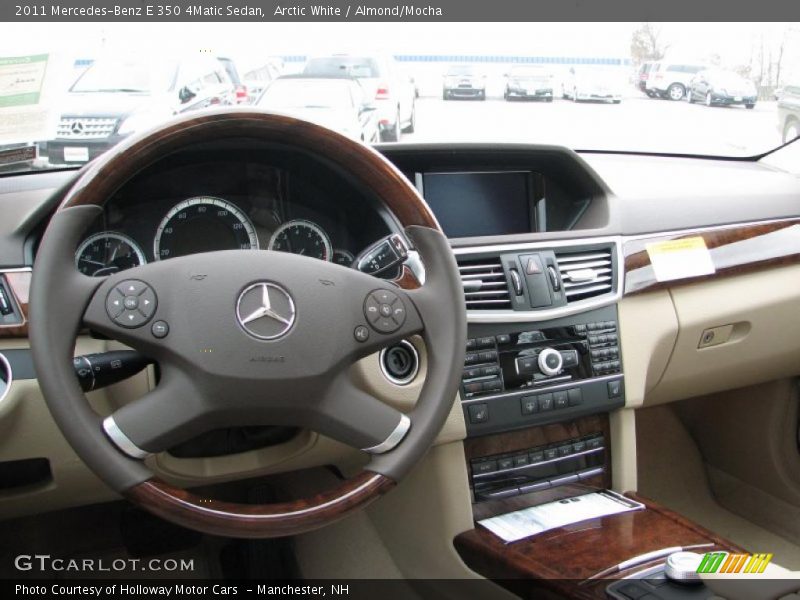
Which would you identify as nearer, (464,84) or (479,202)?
(479,202)

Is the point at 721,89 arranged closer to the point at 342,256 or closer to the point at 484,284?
the point at 484,284

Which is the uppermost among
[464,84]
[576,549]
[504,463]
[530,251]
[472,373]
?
[464,84]

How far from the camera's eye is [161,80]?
2.12 metres

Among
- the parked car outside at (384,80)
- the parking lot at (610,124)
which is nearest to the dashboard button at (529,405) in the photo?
the parking lot at (610,124)

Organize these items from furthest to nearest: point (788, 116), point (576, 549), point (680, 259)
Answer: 1. point (788, 116)
2. point (680, 259)
3. point (576, 549)

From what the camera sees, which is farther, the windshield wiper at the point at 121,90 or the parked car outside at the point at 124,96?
the windshield wiper at the point at 121,90

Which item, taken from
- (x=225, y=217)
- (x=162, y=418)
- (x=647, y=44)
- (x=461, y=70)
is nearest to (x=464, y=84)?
(x=461, y=70)

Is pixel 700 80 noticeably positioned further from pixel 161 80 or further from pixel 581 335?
pixel 161 80

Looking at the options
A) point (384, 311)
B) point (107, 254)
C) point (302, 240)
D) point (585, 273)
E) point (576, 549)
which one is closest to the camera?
point (384, 311)

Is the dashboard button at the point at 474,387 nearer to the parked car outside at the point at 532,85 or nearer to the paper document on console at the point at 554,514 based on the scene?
the paper document on console at the point at 554,514

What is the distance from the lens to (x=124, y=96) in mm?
2029

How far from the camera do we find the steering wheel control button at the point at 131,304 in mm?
1185

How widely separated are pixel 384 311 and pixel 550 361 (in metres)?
0.61

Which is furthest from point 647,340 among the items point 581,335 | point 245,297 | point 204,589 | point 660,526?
point 204,589
